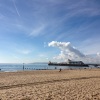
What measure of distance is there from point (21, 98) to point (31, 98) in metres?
0.58

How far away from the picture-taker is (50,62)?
561 ft

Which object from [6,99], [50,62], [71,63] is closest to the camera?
[6,99]

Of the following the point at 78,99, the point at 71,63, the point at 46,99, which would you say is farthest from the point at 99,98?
the point at 71,63

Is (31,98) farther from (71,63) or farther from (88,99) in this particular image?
(71,63)

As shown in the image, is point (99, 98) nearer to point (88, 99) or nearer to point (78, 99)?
point (88, 99)

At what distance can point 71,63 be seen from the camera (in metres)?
156

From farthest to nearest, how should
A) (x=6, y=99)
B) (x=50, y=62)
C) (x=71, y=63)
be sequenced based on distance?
(x=50, y=62) < (x=71, y=63) < (x=6, y=99)

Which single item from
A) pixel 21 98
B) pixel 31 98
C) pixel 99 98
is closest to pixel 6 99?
pixel 21 98

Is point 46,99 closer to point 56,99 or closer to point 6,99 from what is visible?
point 56,99

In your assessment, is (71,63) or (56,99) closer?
(56,99)

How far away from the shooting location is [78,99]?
923 cm

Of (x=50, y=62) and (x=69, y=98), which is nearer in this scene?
(x=69, y=98)

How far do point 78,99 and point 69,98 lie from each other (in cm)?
54

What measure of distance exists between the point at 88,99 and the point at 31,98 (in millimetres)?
3355
